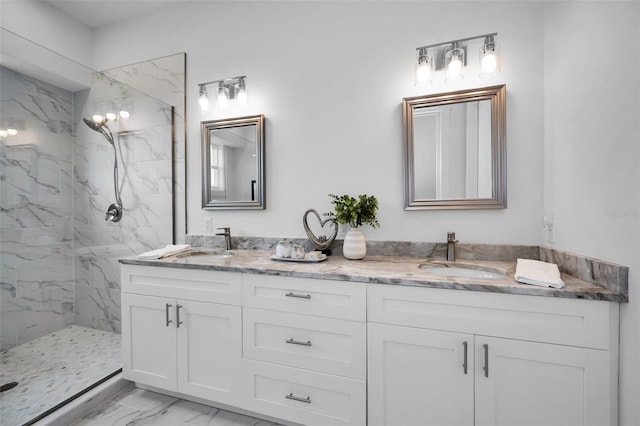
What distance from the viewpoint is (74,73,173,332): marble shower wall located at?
7.34 feet

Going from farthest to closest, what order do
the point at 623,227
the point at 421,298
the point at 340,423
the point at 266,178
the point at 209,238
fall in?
the point at 209,238
the point at 266,178
the point at 340,423
the point at 421,298
the point at 623,227

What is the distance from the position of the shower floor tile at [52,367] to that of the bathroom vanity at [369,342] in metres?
0.34

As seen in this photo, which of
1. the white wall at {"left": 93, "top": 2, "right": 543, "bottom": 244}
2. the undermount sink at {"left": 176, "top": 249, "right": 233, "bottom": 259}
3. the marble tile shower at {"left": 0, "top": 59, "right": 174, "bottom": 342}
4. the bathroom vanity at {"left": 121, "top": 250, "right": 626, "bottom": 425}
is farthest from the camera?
the undermount sink at {"left": 176, "top": 249, "right": 233, "bottom": 259}

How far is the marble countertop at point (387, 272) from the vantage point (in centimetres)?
104

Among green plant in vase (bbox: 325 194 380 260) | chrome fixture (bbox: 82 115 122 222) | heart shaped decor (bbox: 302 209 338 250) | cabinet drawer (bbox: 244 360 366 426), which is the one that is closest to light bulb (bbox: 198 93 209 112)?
chrome fixture (bbox: 82 115 122 222)

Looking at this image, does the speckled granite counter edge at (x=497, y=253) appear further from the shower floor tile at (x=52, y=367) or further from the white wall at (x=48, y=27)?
the white wall at (x=48, y=27)

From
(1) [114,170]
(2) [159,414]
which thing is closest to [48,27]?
(1) [114,170]

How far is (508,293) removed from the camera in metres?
1.08

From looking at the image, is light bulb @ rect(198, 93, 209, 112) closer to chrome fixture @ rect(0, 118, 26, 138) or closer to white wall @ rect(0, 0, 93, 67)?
chrome fixture @ rect(0, 118, 26, 138)

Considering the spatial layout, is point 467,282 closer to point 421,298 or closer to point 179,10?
point 421,298

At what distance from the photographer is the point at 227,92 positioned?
211 centimetres

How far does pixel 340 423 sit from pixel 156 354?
1.12 m

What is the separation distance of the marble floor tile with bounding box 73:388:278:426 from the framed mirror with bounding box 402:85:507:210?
155 cm

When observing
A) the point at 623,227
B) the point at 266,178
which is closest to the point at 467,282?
the point at 623,227
